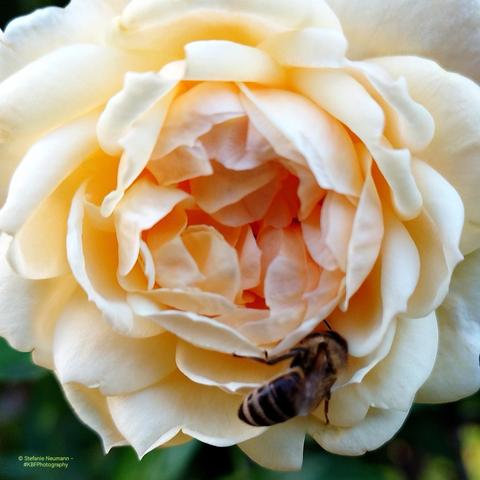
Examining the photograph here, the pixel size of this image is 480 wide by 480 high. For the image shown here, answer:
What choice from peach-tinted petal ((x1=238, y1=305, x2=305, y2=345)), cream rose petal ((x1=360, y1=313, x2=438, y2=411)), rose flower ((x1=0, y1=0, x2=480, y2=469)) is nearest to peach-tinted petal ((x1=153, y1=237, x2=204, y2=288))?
rose flower ((x1=0, y1=0, x2=480, y2=469))

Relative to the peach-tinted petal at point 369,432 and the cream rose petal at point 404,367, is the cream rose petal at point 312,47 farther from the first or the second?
the peach-tinted petal at point 369,432

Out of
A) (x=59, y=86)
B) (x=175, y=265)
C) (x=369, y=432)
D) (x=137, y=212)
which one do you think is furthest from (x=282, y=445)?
(x=59, y=86)

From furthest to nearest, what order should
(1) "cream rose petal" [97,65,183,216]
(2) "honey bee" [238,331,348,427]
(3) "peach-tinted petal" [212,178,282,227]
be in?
(3) "peach-tinted petal" [212,178,282,227]
(2) "honey bee" [238,331,348,427]
(1) "cream rose petal" [97,65,183,216]

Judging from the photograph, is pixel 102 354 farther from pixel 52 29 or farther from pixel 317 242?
pixel 52 29

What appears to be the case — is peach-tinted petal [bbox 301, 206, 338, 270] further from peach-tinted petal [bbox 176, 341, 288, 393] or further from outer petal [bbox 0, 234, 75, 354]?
outer petal [bbox 0, 234, 75, 354]

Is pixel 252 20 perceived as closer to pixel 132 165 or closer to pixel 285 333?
pixel 132 165

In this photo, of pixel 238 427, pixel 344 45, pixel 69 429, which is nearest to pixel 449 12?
pixel 344 45
